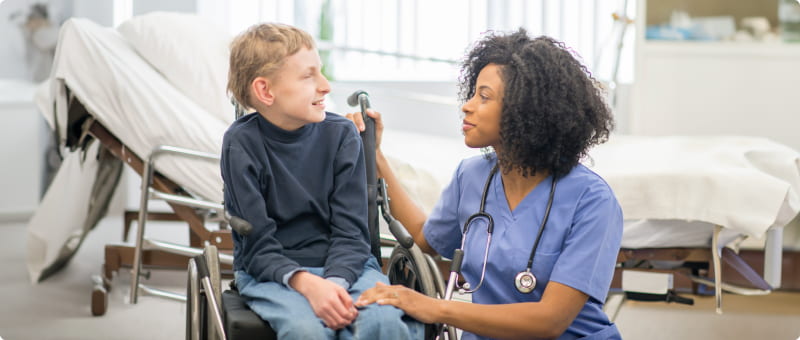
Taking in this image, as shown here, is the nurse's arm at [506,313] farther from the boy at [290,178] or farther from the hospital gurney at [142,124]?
the hospital gurney at [142,124]

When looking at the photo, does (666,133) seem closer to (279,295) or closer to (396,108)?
(396,108)

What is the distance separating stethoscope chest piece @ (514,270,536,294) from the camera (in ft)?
4.14

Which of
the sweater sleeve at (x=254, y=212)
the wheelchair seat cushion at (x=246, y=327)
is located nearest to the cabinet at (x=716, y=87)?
the sweater sleeve at (x=254, y=212)

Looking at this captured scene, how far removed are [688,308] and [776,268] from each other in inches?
30.0

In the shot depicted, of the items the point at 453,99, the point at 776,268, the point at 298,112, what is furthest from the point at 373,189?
the point at 453,99

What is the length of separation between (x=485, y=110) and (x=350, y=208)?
11.7 inches

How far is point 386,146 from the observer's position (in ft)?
8.89

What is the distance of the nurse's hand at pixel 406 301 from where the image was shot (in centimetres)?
125

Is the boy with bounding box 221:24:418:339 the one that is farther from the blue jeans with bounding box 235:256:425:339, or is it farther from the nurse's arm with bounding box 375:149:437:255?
the nurse's arm with bounding box 375:149:437:255

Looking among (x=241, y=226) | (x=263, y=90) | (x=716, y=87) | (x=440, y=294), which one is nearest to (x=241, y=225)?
(x=241, y=226)

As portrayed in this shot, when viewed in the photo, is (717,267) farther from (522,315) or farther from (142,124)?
(142,124)

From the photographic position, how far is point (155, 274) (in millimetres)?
Answer: 3311

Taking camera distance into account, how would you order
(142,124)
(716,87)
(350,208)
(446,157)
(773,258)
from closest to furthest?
(350,208)
(773,258)
(142,124)
(446,157)
(716,87)

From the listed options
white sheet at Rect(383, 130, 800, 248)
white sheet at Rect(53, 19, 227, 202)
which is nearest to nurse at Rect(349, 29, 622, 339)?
white sheet at Rect(383, 130, 800, 248)
